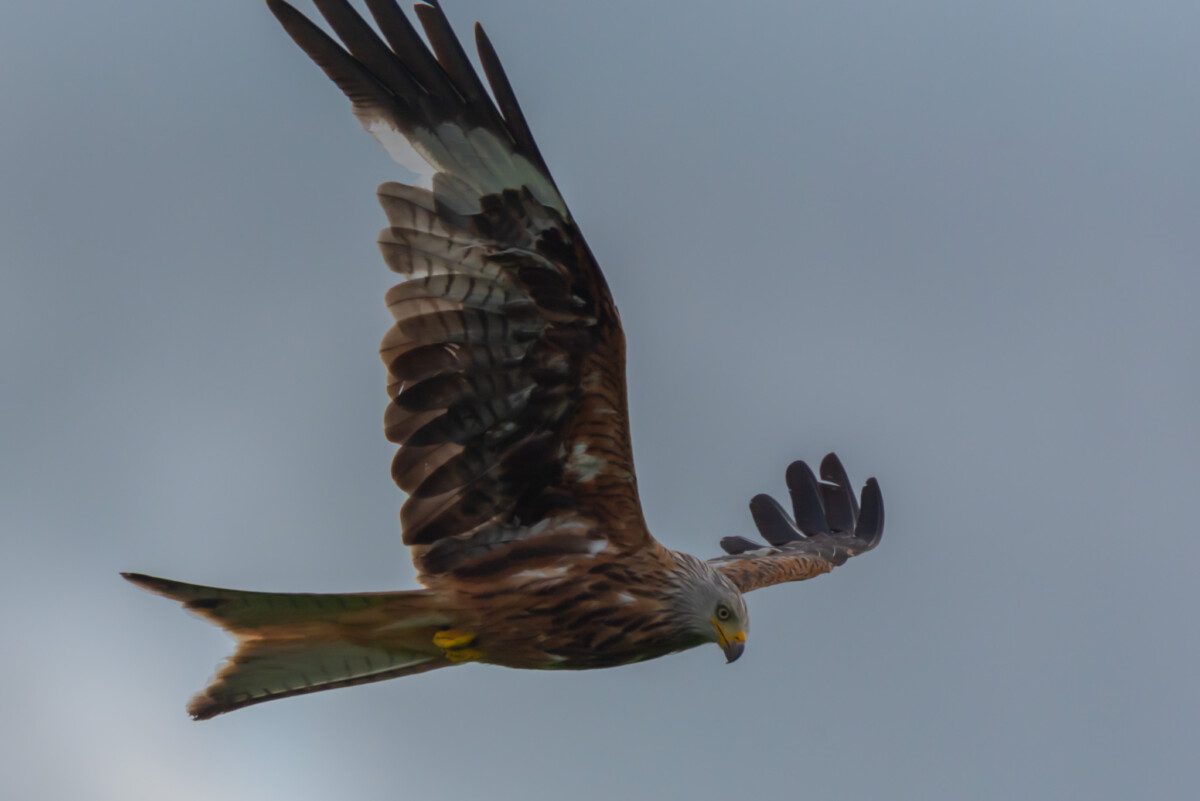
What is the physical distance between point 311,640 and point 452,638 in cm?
70

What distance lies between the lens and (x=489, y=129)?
7.90 meters

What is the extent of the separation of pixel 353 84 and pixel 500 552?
242 centimetres

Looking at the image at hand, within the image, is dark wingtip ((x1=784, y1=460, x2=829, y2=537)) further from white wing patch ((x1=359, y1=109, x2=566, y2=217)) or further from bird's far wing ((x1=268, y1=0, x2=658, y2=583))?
white wing patch ((x1=359, y1=109, x2=566, y2=217))

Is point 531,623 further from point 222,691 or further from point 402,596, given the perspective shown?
point 222,691

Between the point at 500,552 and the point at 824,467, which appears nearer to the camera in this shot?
the point at 500,552

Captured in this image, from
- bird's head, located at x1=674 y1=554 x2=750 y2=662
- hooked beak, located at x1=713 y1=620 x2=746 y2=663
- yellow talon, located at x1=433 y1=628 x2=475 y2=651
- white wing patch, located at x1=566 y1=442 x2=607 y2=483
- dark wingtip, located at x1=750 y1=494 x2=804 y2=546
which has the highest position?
dark wingtip, located at x1=750 y1=494 x2=804 y2=546

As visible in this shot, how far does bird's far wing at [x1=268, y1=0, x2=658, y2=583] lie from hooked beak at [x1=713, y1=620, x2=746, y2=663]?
73cm

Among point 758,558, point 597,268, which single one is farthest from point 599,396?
point 758,558

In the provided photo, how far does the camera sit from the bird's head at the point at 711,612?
8.22 m

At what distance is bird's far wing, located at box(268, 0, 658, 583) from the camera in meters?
7.83

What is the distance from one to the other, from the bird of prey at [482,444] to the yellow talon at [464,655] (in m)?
0.01

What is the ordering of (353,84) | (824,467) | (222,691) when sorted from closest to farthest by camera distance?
(353,84), (222,691), (824,467)

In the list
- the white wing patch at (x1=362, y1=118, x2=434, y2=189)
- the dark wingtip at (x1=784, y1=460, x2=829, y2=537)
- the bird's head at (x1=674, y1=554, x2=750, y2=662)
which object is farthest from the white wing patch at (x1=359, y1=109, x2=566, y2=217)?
the dark wingtip at (x1=784, y1=460, x2=829, y2=537)

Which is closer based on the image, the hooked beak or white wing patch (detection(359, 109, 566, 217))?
white wing patch (detection(359, 109, 566, 217))
